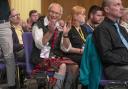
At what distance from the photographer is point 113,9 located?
17.4 ft

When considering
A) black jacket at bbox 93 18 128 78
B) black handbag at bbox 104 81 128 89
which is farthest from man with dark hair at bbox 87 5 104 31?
black handbag at bbox 104 81 128 89

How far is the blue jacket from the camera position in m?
5.05

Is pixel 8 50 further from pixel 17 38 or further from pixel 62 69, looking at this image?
Answer: pixel 62 69

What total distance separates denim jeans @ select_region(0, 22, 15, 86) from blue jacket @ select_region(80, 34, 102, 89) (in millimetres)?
1872

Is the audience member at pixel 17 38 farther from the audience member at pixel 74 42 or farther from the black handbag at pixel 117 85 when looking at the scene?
the black handbag at pixel 117 85

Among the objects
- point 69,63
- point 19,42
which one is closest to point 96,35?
point 69,63

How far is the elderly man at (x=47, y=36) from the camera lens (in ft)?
19.8

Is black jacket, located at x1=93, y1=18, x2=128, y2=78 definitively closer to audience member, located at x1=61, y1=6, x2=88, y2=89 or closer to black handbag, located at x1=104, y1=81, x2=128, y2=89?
black handbag, located at x1=104, y1=81, x2=128, y2=89

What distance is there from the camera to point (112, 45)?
5.14 meters

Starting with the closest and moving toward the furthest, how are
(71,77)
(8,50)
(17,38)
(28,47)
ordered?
(71,77)
(28,47)
(8,50)
(17,38)

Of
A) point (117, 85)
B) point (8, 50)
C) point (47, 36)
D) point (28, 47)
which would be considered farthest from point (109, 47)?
point (8, 50)

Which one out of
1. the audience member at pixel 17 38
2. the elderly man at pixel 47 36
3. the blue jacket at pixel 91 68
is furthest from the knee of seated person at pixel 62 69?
the audience member at pixel 17 38

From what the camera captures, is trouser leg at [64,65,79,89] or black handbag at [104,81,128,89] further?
trouser leg at [64,65,79,89]

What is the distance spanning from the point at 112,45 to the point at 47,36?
1166 mm
